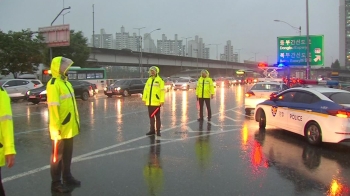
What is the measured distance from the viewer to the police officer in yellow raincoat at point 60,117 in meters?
5.01

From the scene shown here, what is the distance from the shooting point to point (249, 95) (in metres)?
15.3

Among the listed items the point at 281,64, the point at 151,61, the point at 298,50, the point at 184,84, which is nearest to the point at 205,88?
the point at 281,64

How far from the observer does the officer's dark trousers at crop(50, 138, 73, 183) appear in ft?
16.8

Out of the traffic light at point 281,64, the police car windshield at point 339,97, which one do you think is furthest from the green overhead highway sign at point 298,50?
the police car windshield at point 339,97

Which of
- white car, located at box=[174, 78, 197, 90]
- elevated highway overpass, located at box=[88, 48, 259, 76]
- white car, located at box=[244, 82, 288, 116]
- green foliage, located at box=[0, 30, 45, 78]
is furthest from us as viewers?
elevated highway overpass, located at box=[88, 48, 259, 76]

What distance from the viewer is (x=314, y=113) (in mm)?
8547

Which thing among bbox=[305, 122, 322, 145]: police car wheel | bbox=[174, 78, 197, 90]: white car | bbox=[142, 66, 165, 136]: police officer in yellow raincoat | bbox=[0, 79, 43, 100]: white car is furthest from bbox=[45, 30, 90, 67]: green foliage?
bbox=[305, 122, 322, 145]: police car wheel

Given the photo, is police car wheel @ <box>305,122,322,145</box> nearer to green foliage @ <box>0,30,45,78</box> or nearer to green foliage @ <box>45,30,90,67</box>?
green foliage @ <box>0,30,45,78</box>

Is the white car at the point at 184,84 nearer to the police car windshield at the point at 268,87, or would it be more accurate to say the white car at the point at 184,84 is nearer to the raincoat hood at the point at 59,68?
the police car windshield at the point at 268,87

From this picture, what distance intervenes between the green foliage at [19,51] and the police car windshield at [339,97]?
31613mm

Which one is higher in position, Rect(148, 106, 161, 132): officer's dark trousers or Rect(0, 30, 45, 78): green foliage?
Rect(0, 30, 45, 78): green foliage

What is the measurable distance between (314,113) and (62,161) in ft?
20.0

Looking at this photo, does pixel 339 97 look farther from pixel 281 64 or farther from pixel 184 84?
pixel 184 84

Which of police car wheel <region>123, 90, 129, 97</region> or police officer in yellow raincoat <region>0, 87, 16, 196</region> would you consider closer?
police officer in yellow raincoat <region>0, 87, 16, 196</region>
